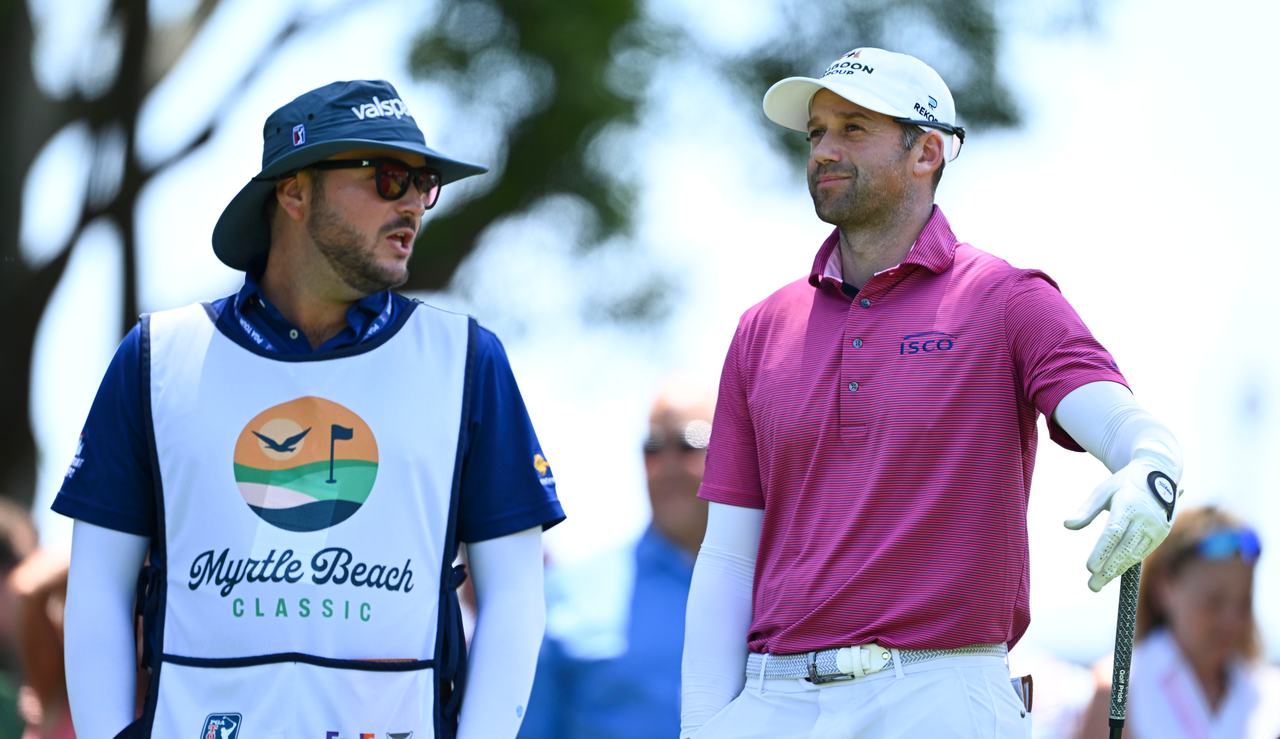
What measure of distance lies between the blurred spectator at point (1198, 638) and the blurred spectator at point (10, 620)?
13.9 ft

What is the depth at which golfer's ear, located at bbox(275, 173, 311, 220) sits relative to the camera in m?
3.42

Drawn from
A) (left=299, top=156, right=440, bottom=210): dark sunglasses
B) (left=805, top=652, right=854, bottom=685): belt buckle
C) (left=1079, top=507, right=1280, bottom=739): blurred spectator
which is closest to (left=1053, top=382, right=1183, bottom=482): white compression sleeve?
(left=805, top=652, right=854, bottom=685): belt buckle

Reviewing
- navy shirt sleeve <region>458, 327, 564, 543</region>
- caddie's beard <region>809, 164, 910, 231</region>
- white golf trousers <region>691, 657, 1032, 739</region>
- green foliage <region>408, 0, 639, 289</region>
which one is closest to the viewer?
white golf trousers <region>691, 657, 1032, 739</region>

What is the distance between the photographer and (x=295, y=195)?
3.44 meters

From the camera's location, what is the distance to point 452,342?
3344mm

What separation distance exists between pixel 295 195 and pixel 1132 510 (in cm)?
208

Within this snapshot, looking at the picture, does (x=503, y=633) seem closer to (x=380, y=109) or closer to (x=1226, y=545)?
(x=380, y=109)

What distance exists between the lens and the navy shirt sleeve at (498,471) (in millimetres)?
3236

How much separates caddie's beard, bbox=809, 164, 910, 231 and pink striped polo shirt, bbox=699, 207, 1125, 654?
0.12 m

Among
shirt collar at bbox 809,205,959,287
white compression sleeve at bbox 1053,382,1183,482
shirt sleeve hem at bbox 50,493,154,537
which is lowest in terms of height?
shirt sleeve hem at bbox 50,493,154,537

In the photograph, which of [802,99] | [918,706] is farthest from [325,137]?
[918,706]

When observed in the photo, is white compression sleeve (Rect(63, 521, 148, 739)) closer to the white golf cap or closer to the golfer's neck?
the golfer's neck

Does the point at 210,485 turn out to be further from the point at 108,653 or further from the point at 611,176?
the point at 611,176

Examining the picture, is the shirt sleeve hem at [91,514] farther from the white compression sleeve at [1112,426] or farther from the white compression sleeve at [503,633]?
the white compression sleeve at [1112,426]
